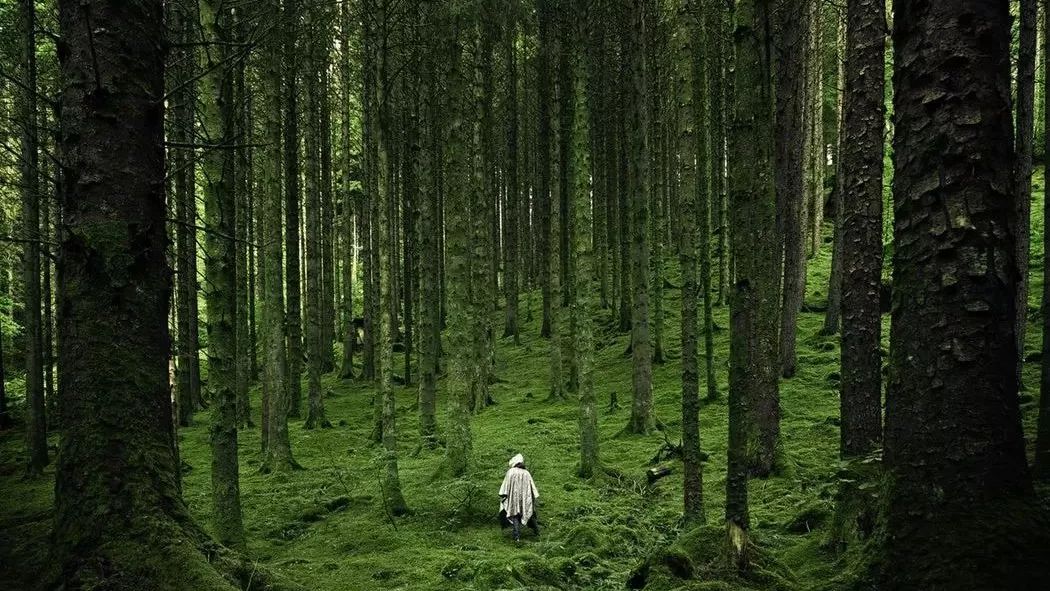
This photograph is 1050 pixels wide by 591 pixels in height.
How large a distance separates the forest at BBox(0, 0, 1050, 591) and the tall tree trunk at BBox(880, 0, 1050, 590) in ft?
0.04

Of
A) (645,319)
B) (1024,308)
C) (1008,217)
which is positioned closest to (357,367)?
(645,319)

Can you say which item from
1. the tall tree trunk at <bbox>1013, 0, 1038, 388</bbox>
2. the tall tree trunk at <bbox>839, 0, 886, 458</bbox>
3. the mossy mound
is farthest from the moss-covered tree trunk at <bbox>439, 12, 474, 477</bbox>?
the tall tree trunk at <bbox>1013, 0, 1038, 388</bbox>

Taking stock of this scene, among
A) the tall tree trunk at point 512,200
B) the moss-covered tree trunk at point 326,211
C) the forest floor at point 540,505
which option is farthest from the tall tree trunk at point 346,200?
the forest floor at point 540,505

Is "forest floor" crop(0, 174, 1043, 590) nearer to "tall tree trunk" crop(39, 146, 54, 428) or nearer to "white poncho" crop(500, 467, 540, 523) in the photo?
"white poncho" crop(500, 467, 540, 523)

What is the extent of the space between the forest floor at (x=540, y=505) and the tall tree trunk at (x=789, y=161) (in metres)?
1.52

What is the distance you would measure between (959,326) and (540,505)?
8.56 meters

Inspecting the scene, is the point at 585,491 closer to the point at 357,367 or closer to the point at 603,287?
the point at 603,287

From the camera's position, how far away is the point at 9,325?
17641 mm

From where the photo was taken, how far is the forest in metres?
2.36

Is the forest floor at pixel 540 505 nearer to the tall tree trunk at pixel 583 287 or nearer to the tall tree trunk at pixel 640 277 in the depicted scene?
the tall tree trunk at pixel 583 287

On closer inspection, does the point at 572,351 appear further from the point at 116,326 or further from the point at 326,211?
the point at 116,326

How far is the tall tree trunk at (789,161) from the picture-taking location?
11586 mm

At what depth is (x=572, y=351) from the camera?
65.5ft

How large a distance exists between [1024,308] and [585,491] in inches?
320
